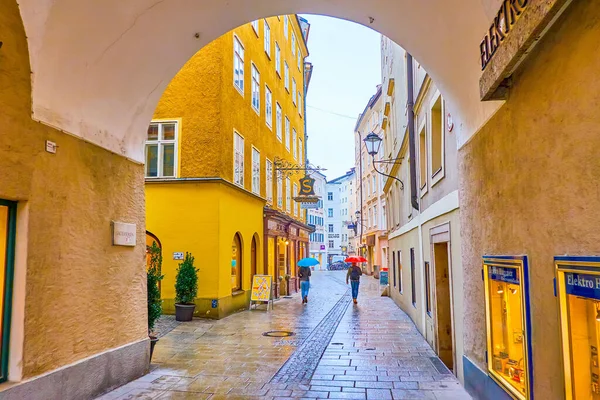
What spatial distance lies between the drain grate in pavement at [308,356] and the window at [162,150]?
667cm

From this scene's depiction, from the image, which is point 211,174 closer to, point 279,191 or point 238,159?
point 238,159

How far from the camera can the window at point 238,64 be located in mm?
16094

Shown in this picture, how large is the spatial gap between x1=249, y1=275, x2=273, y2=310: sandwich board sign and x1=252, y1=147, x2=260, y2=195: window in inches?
145

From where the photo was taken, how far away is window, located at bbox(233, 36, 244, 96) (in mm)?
16094

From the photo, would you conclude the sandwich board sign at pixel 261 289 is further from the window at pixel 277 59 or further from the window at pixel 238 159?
the window at pixel 277 59

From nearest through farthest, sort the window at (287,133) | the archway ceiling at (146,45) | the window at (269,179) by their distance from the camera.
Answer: the archway ceiling at (146,45) < the window at (269,179) < the window at (287,133)

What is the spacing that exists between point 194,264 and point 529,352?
11.1m

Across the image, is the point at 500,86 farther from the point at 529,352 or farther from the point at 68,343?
the point at 68,343

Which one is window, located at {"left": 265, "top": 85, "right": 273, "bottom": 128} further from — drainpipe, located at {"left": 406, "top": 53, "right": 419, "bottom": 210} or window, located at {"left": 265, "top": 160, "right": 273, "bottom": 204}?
drainpipe, located at {"left": 406, "top": 53, "right": 419, "bottom": 210}

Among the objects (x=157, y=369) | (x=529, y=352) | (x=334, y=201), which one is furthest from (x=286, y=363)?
(x=334, y=201)

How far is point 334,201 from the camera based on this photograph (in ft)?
286

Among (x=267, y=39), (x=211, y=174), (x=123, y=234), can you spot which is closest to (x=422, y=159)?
(x=211, y=174)

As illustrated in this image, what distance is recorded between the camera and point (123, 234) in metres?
7.16

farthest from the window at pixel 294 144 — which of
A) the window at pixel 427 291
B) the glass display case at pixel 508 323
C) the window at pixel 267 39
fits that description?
the glass display case at pixel 508 323
